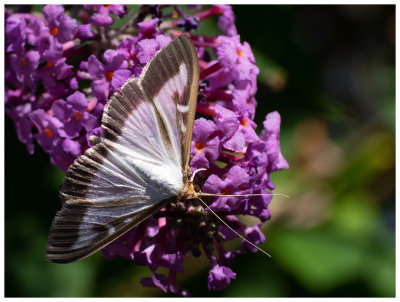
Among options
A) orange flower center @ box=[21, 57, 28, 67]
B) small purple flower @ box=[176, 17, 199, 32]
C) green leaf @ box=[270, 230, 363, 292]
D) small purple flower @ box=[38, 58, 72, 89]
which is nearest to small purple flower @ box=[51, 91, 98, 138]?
small purple flower @ box=[38, 58, 72, 89]

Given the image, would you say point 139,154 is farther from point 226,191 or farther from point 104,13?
point 104,13

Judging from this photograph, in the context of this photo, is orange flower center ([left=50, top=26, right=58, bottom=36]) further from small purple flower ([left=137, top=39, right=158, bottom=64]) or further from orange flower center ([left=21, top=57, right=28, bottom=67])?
small purple flower ([left=137, top=39, right=158, bottom=64])

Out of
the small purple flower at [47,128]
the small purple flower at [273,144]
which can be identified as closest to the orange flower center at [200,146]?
the small purple flower at [273,144]

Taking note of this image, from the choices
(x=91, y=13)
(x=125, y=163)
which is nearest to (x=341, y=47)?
(x=91, y=13)

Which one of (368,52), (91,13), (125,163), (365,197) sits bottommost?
(365,197)

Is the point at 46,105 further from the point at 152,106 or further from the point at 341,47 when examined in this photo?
the point at 341,47

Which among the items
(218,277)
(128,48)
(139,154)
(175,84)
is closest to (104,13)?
→ (128,48)
